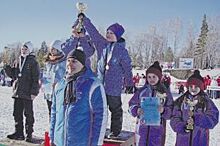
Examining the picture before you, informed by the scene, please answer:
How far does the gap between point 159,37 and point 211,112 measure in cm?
7030

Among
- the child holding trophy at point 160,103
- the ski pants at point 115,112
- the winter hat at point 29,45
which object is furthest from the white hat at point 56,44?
the child holding trophy at point 160,103

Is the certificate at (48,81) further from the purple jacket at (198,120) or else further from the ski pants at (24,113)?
the purple jacket at (198,120)

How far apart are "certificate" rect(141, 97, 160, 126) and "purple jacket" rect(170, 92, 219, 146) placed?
23 centimetres

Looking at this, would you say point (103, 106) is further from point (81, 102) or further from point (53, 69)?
point (53, 69)

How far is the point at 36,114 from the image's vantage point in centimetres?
1138

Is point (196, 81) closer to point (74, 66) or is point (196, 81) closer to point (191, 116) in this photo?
point (191, 116)

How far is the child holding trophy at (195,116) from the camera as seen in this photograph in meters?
4.37

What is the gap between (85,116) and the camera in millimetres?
3383

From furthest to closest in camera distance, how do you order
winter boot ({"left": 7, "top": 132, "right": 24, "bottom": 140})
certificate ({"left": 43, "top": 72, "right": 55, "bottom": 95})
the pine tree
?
the pine tree, winter boot ({"left": 7, "top": 132, "right": 24, "bottom": 140}), certificate ({"left": 43, "top": 72, "right": 55, "bottom": 95})

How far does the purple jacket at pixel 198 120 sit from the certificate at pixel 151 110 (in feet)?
0.76

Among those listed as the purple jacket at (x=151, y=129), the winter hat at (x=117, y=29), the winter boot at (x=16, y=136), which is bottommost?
the winter boot at (x=16, y=136)

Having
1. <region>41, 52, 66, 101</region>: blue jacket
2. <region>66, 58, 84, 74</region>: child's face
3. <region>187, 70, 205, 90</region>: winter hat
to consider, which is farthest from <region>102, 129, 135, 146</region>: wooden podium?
<region>66, 58, 84, 74</region>: child's face

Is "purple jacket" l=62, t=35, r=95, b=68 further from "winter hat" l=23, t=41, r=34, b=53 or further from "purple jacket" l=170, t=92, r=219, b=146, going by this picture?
"purple jacket" l=170, t=92, r=219, b=146

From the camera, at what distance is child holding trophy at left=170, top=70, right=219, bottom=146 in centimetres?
437
